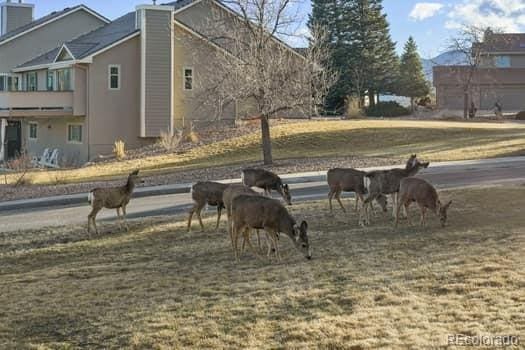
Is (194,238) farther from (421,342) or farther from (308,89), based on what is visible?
(308,89)

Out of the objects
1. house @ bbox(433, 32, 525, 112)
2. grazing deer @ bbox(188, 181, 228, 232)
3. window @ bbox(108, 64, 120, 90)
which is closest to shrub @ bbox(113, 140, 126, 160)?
window @ bbox(108, 64, 120, 90)

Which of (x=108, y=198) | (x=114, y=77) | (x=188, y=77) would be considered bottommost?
(x=108, y=198)

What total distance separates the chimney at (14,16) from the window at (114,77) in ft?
73.9

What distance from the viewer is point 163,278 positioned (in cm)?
1049

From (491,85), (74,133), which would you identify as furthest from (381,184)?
(491,85)

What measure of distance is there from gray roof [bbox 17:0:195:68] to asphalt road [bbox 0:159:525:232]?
75.3 ft

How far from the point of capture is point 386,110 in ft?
189

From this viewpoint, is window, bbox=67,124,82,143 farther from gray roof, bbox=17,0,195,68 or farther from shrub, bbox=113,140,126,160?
gray roof, bbox=17,0,195,68

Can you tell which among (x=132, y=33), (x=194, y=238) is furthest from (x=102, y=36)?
(x=194, y=238)

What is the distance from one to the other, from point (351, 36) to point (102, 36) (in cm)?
2671

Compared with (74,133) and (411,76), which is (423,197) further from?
(411,76)

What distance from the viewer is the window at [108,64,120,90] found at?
43438 mm

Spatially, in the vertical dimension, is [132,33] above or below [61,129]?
above

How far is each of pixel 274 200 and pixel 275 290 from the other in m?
2.50
